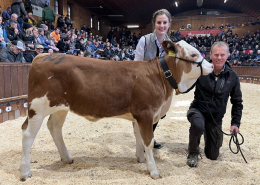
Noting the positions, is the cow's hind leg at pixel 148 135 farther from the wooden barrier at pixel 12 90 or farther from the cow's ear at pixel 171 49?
the wooden barrier at pixel 12 90

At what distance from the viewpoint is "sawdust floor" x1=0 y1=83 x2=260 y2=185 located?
247cm

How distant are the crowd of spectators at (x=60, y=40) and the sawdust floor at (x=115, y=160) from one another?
1746mm

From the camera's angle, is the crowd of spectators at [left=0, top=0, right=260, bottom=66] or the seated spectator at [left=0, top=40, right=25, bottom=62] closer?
the seated spectator at [left=0, top=40, right=25, bottom=62]

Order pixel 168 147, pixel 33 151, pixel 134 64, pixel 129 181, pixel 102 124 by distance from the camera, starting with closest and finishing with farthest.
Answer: pixel 129 181 → pixel 134 64 → pixel 33 151 → pixel 168 147 → pixel 102 124

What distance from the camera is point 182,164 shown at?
292 cm

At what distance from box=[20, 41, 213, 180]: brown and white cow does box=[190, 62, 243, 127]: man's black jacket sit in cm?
57

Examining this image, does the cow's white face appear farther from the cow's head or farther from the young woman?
the young woman

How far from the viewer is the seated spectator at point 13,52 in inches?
217

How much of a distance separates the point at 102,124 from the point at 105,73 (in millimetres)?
2534

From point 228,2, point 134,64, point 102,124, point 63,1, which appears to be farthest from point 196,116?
point 228,2

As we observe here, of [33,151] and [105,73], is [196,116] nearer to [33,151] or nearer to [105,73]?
[105,73]

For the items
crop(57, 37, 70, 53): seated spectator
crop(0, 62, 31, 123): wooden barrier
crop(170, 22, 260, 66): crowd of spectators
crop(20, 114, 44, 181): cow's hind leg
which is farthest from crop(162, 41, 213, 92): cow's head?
crop(170, 22, 260, 66): crowd of spectators

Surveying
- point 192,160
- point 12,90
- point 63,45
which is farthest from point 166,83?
point 63,45

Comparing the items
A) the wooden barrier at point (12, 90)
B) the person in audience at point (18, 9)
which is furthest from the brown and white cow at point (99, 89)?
the person in audience at point (18, 9)
